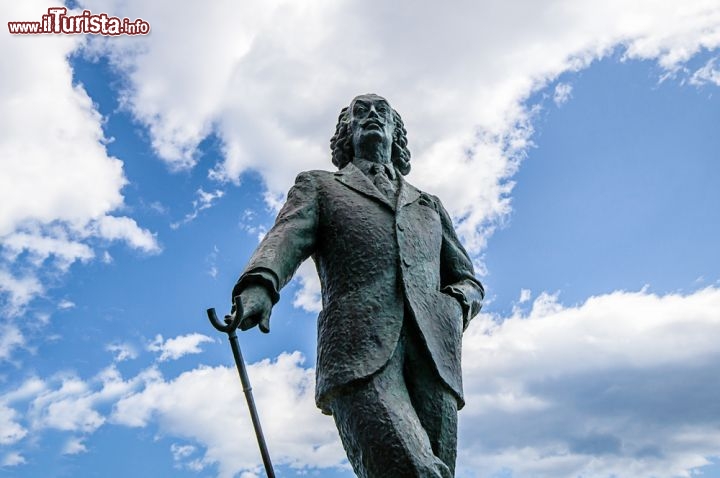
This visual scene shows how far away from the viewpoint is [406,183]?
20.0ft

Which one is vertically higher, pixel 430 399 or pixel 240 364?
pixel 240 364

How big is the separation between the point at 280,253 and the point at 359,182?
932 mm

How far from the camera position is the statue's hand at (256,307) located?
474 centimetres

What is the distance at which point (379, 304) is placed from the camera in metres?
5.04

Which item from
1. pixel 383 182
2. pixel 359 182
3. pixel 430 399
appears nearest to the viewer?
pixel 430 399

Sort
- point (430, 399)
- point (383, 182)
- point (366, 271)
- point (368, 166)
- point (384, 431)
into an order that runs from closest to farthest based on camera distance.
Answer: point (384, 431), point (430, 399), point (366, 271), point (383, 182), point (368, 166)

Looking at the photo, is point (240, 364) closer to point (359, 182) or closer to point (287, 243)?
point (287, 243)

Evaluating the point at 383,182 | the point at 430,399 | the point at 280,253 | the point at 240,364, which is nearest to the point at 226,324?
the point at 240,364

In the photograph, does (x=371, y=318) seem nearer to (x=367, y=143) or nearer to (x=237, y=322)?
(x=237, y=322)

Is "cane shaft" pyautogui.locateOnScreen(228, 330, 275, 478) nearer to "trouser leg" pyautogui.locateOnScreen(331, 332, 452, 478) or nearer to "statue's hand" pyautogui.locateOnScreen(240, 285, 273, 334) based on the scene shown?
"statue's hand" pyautogui.locateOnScreen(240, 285, 273, 334)

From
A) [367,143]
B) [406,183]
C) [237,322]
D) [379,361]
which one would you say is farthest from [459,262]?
[237,322]

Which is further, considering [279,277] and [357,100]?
[357,100]

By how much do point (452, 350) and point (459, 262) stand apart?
1.04 m

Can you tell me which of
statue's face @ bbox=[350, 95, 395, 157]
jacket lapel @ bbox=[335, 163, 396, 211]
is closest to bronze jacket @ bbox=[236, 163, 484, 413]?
jacket lapel @ bbox=[335, 163, 396, 211]
